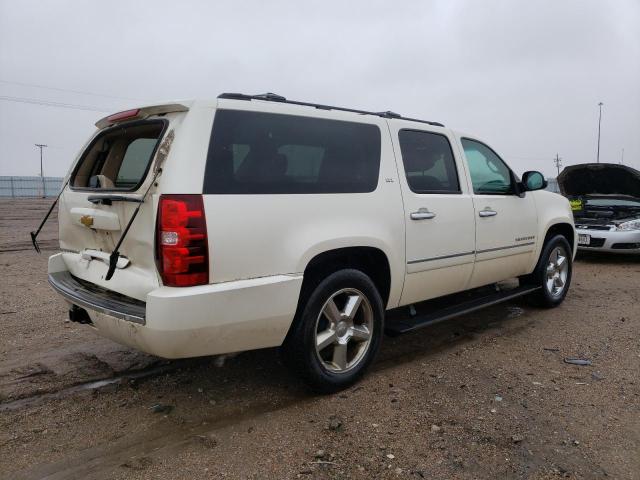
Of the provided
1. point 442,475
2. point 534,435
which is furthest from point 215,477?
point 534,435

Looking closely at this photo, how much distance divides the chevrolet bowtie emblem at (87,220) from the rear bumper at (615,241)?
27.8 ft

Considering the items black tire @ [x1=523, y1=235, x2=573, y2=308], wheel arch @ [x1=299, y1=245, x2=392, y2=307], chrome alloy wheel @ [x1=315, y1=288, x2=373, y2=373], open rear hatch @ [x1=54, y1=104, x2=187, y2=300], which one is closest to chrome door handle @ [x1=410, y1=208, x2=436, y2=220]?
wheel arch @ [x1=299, y1=245, x2=392, y2=307]

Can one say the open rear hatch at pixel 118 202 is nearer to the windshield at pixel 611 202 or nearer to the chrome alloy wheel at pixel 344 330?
the chrome alloy wheel at pixel 344 330

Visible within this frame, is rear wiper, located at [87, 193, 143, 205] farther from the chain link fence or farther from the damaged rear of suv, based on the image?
the chain link fence

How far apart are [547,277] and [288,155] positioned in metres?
3.83

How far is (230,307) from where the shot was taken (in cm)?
276

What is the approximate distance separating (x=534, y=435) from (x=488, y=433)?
263mm

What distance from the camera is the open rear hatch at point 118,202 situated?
2809mm

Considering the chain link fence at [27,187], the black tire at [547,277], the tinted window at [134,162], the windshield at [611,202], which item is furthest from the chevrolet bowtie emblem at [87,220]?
the chain link fence at [27,187]

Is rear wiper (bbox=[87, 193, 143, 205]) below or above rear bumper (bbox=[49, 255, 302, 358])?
above

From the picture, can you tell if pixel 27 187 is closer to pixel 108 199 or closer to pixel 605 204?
pixel 605 204

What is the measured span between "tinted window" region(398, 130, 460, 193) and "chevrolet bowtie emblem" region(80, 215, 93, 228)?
226 centimetres

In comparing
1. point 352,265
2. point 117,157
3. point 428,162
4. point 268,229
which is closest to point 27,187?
point 117,157

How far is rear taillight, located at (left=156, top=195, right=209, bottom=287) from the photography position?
2615mm
